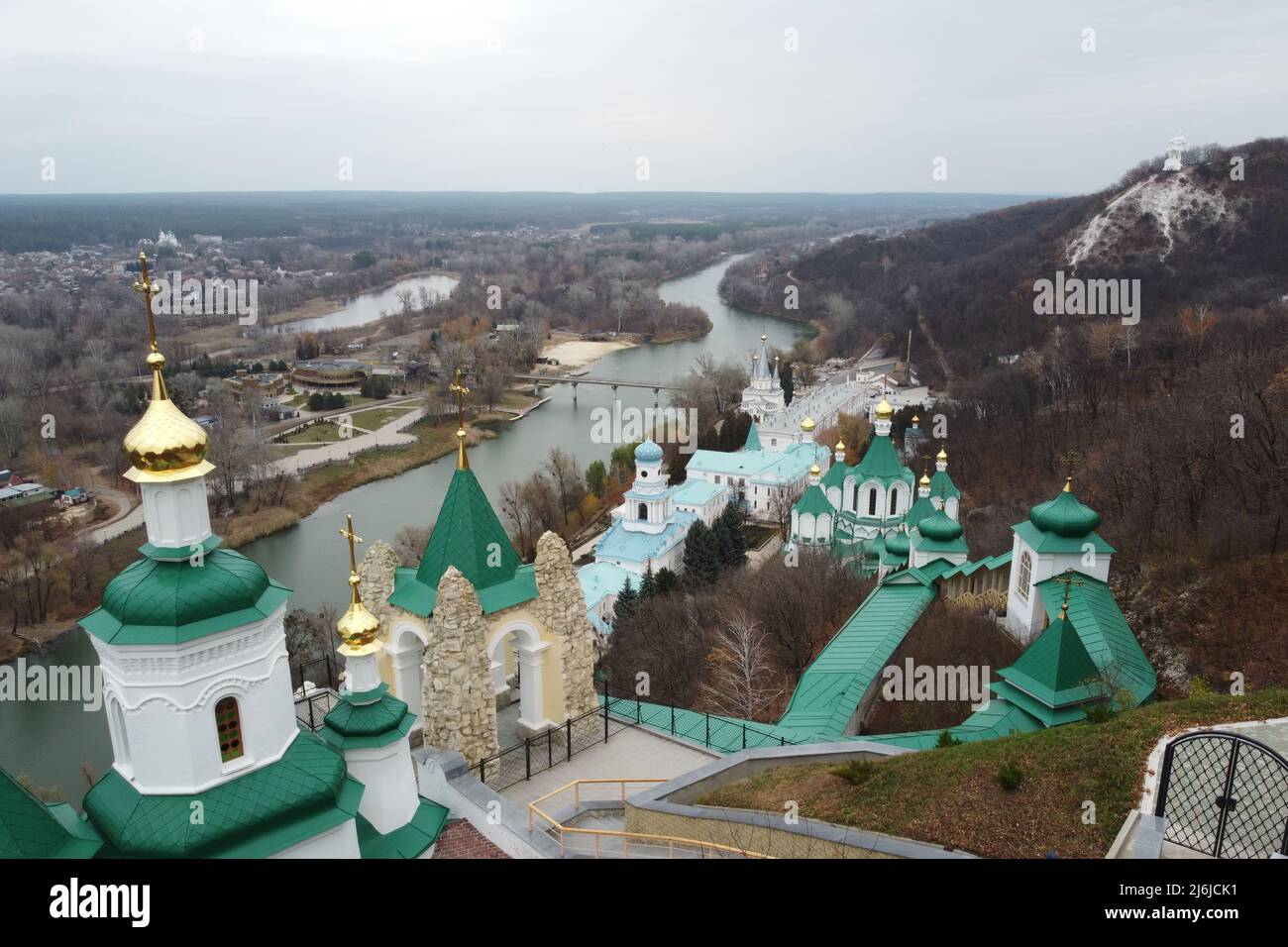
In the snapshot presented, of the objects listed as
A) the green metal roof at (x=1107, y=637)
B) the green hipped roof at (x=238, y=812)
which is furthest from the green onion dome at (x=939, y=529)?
the green hipped roof at (x=238, y=812)

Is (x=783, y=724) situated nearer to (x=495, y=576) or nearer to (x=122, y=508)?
(x=495, y=576)

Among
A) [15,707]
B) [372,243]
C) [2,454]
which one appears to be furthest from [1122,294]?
[372,243]

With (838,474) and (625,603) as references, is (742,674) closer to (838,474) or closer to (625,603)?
(625,603)

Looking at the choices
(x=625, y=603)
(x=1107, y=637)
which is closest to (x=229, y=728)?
(x=1107, y=637)

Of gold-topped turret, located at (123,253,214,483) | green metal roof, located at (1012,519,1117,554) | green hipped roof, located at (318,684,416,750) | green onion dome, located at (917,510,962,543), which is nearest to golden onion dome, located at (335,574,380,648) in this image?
green hipped roof, located at (318,684,416,750)

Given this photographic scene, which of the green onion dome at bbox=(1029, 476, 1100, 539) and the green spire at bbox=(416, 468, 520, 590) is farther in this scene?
the green onion dome at bbox=(1029, 476, 1100, 539)

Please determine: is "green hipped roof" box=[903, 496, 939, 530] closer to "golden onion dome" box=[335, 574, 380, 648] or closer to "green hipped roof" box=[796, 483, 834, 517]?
"green hipped roof" box=[796, 483, 834, 517]
